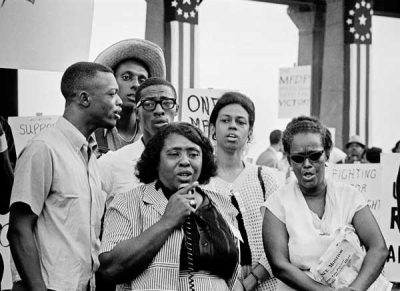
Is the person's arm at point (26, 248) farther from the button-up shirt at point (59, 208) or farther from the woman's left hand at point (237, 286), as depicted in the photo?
the woman's left hand at point (237, 286)

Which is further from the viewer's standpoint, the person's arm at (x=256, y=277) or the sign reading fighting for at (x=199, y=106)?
the sign reading fighting for at (x=199, y=106)

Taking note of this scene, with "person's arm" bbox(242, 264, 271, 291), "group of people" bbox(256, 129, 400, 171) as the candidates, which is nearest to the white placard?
"person's arm" bbox(242, 264, 271, 291)

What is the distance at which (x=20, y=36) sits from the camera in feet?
12.7

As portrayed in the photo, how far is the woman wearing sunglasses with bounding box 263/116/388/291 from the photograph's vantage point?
3555 millimetres

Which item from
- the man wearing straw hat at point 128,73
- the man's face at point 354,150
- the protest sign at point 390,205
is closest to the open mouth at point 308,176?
the man wearing straw hat at point 128,73

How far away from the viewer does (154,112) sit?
394cm

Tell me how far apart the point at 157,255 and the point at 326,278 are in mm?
819

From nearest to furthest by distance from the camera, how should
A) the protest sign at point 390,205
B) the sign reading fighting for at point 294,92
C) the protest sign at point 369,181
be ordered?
the protest sign at point 390,205
the protest sign at point 369,181
the sign reading fighting for at point 294,92

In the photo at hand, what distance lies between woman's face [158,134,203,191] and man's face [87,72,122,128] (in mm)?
293

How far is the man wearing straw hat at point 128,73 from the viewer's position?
4484 mm

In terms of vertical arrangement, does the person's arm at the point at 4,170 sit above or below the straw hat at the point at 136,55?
below

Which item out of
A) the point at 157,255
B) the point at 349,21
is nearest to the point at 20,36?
the point at 157,255

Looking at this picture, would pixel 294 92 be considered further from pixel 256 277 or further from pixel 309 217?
pixel 309 217

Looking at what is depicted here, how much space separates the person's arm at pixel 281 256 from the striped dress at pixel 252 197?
22 cm
